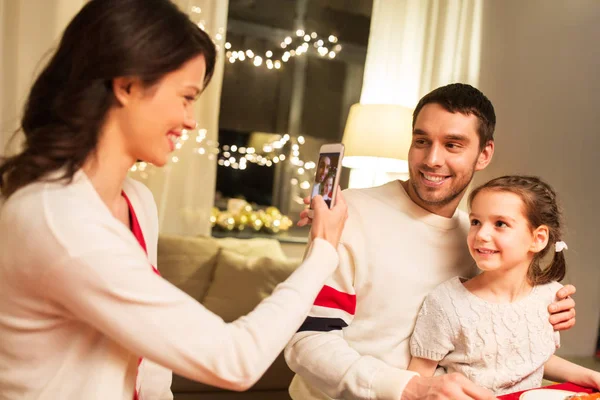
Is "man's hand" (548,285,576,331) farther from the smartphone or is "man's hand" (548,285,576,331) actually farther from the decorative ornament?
the decorative ornament

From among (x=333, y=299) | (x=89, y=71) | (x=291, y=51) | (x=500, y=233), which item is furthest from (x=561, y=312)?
(x=291, y=51)

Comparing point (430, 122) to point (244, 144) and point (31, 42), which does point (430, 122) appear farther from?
point (244, 144)

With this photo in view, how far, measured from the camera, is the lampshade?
10.4ft

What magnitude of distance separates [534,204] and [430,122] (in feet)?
1.13

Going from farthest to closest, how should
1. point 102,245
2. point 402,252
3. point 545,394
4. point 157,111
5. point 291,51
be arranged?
point 291,51 < point 402,252 < point 545,394 < point 157,111 < point 102,245

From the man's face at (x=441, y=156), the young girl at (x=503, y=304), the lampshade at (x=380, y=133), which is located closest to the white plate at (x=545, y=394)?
the young girl at (x=503, y=304)

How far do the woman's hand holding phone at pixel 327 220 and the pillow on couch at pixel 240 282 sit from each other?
177 centimetres

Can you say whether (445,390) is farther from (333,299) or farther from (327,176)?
(327,176)

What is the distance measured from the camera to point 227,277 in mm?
2971

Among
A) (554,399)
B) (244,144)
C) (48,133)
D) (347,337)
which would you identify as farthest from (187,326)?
(244,144)

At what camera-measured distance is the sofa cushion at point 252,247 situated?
3287 mm

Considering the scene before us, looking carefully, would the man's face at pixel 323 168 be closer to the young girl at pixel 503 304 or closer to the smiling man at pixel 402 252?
the smiling man at pixel 402 252

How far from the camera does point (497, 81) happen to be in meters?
3.87

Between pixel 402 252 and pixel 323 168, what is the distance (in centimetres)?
36
